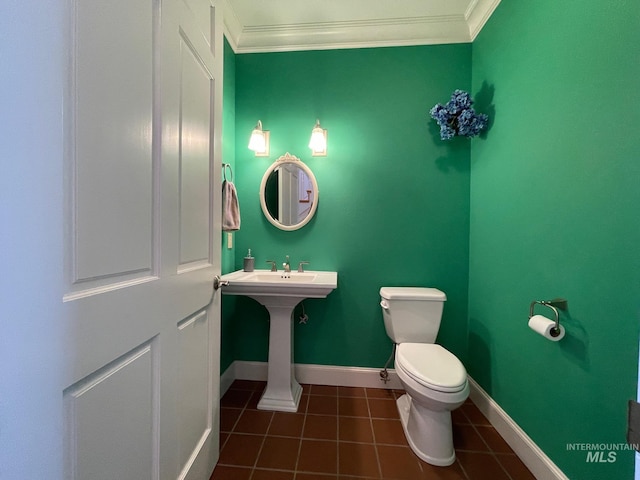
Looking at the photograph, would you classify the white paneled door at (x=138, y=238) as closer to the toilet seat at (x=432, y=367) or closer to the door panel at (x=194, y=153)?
the door panel at (x=194, y=153)

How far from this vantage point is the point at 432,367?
134 centimetres

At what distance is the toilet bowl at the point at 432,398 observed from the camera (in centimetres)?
122

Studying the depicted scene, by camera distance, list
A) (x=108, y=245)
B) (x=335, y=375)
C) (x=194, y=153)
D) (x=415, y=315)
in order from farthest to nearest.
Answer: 1. (x=335, y=375)
2. (x=415, y=315)
3. (x=194, y=153)
4. (x=108, y=245)

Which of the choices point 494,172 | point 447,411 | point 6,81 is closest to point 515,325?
point 447,411

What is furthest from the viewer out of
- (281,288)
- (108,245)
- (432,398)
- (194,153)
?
(281,288)

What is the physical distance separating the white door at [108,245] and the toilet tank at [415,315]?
115 cm

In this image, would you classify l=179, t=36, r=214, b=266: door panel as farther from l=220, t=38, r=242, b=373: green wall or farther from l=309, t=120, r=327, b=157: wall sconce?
l=309, t=120, r=327, b=157: wall sconce

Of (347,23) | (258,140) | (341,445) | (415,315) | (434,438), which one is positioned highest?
(347,23)

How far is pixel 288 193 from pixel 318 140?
44 cm

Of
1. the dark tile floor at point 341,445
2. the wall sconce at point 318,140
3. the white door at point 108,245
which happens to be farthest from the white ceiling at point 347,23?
the dark tile floor at point 341,445

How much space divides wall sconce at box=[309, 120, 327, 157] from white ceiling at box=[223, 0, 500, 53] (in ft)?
2.06

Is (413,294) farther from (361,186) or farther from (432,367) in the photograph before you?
(361,186)

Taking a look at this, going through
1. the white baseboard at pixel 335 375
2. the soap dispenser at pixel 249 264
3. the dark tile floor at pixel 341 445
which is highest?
the soap dispenser at pixel 249 264

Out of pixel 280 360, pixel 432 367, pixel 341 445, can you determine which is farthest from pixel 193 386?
pixel 432 367
